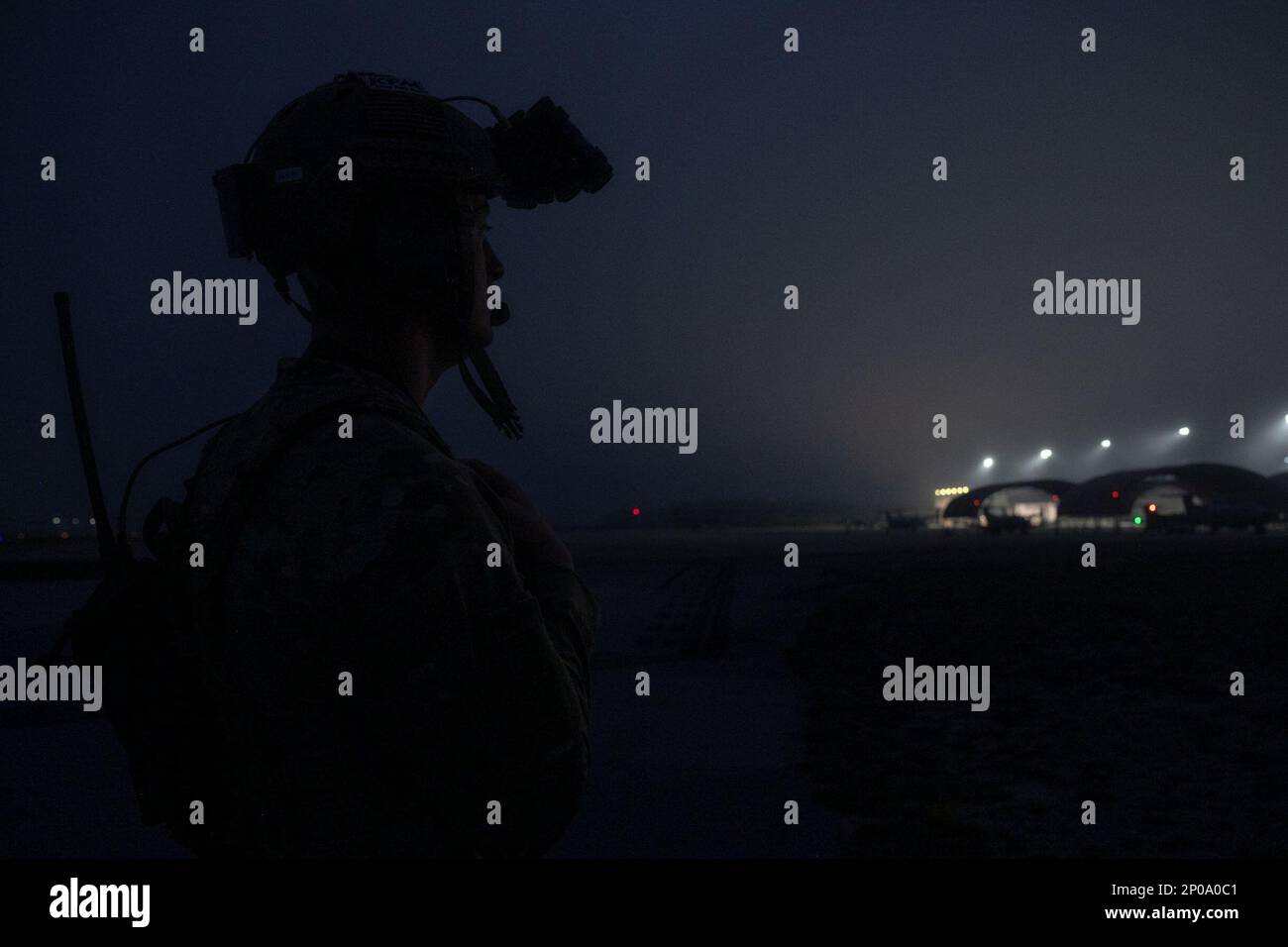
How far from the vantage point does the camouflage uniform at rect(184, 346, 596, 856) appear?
1.18 metres

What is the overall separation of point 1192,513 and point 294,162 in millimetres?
62937

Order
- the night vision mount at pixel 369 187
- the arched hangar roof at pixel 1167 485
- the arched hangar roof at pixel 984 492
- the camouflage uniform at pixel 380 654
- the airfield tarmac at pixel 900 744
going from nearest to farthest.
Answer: the camouflage uniform at pixel 380 654 < the night vision mount at pixel 369 187 < the airfield tarmac at pixel 900 744 < the arched hangar roof at pixel 1167 485 < the arched hangar roof at pixel 984 492

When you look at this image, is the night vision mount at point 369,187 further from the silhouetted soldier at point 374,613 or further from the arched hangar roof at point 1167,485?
the arched hangar roof at point 1167,485

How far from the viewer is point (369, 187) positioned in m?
1.60

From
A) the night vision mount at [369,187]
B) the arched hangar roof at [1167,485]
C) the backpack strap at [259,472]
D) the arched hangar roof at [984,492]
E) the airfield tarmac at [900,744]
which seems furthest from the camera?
the arched hangar roof at [984,492]

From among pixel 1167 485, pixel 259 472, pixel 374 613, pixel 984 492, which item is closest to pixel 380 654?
pixel 374 613

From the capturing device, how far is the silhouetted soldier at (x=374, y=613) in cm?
118

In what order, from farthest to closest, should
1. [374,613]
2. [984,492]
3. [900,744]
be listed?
[984,492], [900,744], [374,613]

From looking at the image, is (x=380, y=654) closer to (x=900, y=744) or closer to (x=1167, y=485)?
(x=900, y=744)

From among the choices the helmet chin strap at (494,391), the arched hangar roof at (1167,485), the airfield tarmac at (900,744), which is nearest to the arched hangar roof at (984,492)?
the arched hangar roof at (1167,485)

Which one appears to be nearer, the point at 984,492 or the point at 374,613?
the point at 374,613

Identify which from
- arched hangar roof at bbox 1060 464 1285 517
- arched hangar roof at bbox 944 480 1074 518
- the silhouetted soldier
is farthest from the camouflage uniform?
arched hangar roof at bbox 944 480 1074 518

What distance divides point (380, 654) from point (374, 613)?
57 mm
